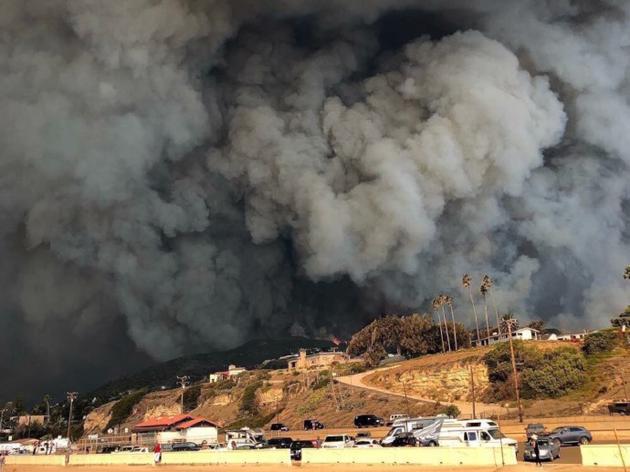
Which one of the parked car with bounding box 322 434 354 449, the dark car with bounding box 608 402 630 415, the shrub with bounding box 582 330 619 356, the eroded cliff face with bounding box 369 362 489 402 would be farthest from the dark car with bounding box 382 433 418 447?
the shrub with bounding box 582 330 619 356

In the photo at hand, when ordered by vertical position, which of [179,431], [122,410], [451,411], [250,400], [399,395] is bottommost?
[179,431]

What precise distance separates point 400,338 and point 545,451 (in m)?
86.0

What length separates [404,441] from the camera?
132ft

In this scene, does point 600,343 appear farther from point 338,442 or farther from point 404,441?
point 338,442

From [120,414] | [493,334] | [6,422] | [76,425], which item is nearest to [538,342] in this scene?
A: [493,334]

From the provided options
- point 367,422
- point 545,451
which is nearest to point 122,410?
point 367,422

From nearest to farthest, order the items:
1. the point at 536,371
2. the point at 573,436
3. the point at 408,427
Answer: the point at 573,436
the point at 408,427
the point at 536,371

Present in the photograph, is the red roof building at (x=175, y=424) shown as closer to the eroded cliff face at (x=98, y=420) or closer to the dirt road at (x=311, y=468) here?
the dirt road at (x=311, y=468)

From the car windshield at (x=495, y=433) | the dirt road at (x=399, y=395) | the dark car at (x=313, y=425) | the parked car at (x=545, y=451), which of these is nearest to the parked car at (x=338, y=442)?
the car windshield at (x=495, y=433)

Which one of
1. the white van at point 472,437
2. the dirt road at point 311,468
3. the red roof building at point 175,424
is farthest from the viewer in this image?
the red roof building at point 175,424

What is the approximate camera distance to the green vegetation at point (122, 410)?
422 ft

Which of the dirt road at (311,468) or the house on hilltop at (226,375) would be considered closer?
the dirt road at (311,468)

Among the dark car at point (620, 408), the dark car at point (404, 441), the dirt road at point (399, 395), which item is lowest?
the dark car at point (404, 441)

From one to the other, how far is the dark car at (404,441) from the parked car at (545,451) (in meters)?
9.17
